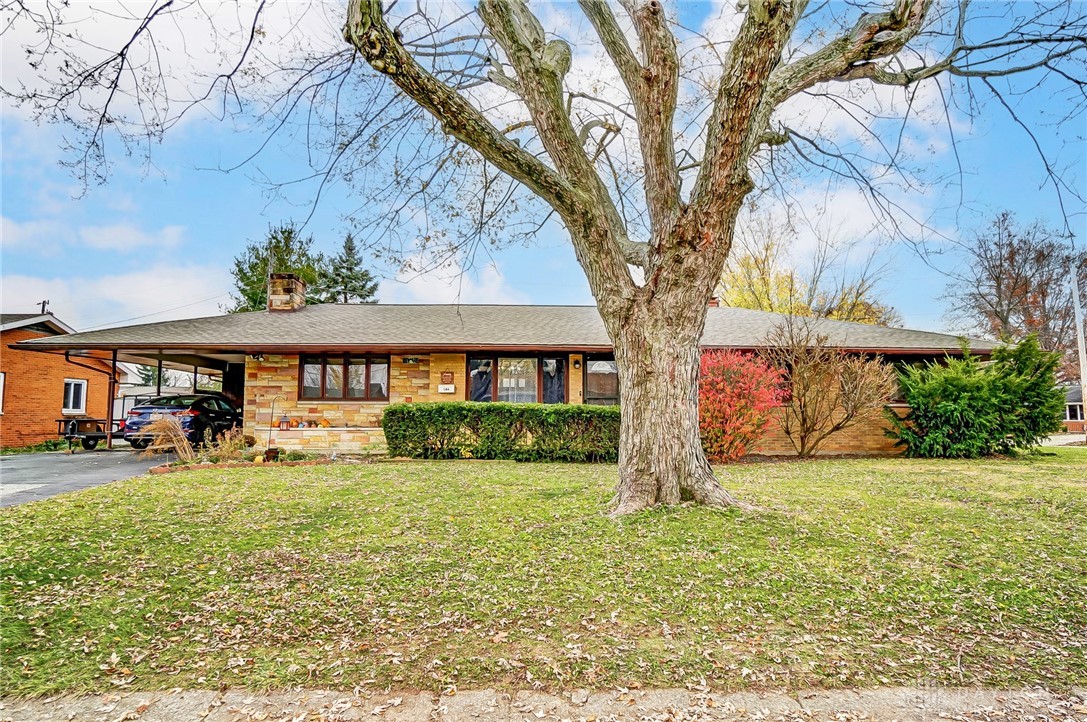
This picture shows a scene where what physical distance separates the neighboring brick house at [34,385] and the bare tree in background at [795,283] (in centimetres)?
2410

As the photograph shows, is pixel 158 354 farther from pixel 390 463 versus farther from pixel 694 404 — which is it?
pixel 694 404

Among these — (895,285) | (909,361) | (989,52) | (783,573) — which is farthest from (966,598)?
(895,285)

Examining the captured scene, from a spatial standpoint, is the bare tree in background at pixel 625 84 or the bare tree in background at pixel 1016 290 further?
the bare tree in background at pixel 1016 290

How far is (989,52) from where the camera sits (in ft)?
→ 18.6

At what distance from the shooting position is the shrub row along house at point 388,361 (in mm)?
12453

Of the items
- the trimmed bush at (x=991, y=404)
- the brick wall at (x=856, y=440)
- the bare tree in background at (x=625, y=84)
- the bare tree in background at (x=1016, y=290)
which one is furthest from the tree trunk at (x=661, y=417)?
the bare tree in background at (x=1016, y=290)

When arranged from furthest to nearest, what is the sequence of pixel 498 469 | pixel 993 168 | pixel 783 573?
pixel 498 469
pixel 993 168
pixel 783 573

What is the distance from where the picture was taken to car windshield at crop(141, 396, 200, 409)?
1318cm

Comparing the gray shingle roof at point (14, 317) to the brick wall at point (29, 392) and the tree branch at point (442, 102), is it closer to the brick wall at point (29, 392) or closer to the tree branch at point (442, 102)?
the brick wall at point (29, 392)

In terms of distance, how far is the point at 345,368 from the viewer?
1336 centimetres

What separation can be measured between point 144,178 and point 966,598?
24.1ft

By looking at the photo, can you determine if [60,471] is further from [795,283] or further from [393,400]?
[795,283]

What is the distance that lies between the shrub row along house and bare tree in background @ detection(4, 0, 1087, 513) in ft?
21.0

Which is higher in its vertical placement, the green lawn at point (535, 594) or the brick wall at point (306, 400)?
the brick wall at point (306, 400)
